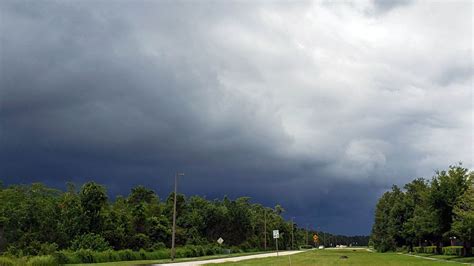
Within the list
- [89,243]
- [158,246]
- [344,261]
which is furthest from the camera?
[158,246]

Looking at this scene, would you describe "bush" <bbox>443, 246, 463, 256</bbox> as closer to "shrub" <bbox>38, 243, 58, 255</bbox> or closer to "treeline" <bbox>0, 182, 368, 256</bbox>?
"treeline" <bbox>0, 182, 368, 256</bbox>

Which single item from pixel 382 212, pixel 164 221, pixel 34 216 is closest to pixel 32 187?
pixel 34 216

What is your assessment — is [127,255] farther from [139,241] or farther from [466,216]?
[466,216]

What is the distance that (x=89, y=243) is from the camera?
2340 inches

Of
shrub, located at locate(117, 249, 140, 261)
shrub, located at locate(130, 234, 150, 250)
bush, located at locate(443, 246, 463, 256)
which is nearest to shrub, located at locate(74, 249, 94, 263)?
shrub, located at locate(117, 249, 140, 261)

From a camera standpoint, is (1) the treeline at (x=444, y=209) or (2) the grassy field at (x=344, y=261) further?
(1) the treeline at (x=444, y=209)

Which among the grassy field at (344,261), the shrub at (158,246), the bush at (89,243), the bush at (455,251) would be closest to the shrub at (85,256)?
the bush at (89,243)

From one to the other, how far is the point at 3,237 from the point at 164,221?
35464 millimetres

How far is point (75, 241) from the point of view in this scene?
59188mm

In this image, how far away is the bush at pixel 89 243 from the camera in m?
58.8

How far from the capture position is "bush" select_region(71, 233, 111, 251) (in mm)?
58812

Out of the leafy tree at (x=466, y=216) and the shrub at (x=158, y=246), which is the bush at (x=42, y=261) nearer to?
the shrub at (x=158, y=246)

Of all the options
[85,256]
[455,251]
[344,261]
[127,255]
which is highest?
[85,256]

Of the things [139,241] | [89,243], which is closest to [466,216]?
[89,243]
